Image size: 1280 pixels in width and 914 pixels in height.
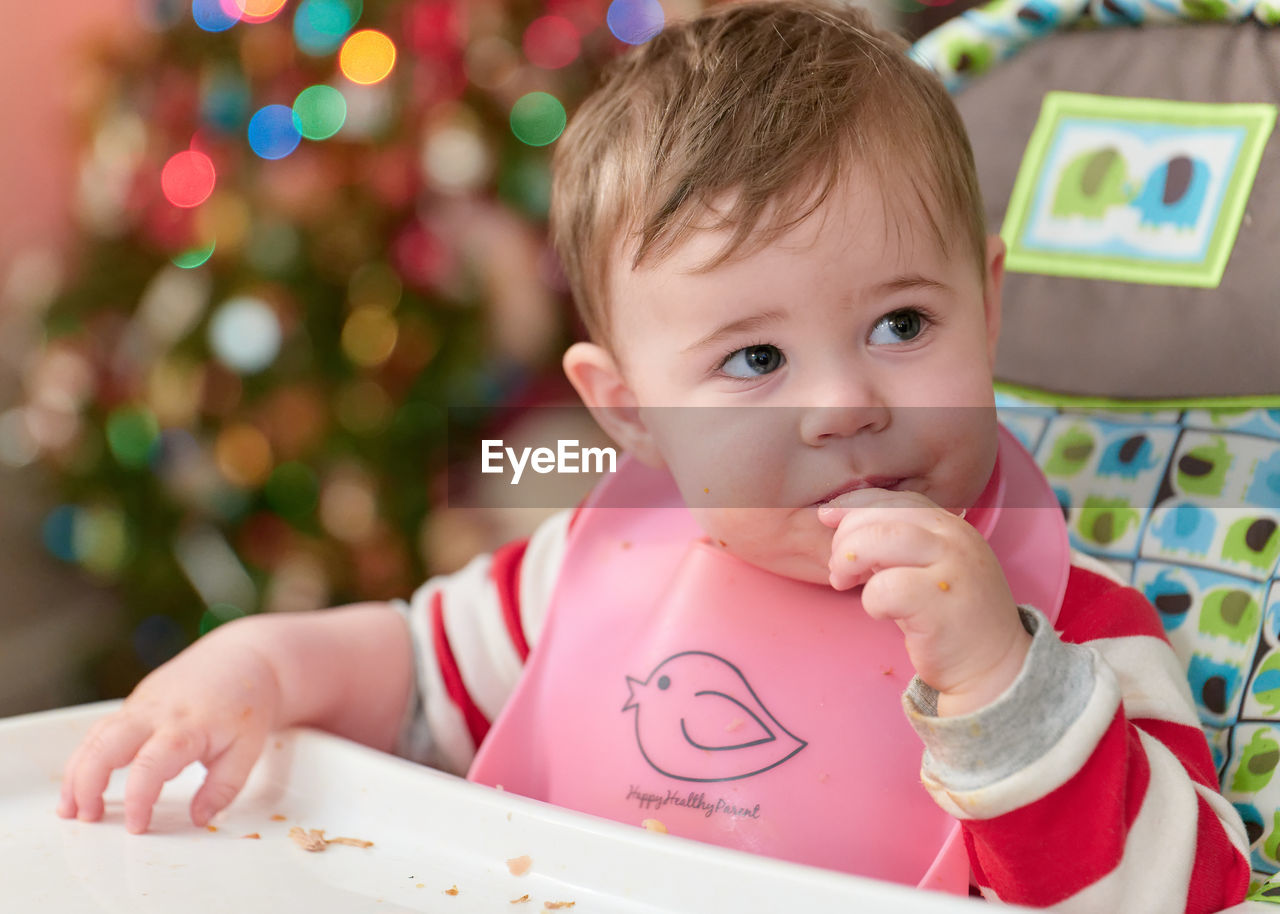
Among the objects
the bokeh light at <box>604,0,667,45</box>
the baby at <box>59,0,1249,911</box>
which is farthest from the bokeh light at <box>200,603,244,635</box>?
the baby at <box>59,0,1249,911</box>

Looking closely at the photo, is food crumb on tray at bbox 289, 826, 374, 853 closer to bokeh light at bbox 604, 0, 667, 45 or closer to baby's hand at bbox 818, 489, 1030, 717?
baby's hand at bbox 818, 489, 1030, 717

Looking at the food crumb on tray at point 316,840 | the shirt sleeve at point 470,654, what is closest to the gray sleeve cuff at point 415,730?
the shirt sleeve at point 470,654

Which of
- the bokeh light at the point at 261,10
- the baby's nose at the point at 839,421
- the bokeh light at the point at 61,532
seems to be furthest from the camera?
the bokeh light at the point at 61,532

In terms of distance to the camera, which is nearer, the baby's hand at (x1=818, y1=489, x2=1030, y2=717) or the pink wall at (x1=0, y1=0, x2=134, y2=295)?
the baby's hand at (x1=818, y1=489, x2=1030, y2=717)

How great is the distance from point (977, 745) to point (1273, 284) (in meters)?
0.48

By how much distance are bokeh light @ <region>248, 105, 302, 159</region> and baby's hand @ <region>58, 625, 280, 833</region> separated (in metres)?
1.27

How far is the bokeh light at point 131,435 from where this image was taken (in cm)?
193

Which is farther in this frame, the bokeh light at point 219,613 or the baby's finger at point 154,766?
the bokeh light at point 219,613

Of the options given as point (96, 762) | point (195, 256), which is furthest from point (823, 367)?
point (195, 256)

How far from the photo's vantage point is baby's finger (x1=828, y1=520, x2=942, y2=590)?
0.58 meters

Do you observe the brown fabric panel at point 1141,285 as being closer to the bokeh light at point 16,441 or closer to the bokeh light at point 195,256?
the bokeh light at point 195,256

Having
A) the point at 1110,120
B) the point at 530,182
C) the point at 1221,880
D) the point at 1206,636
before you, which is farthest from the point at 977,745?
the point at 530,182

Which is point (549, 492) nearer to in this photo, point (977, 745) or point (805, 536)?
point (805, 536)

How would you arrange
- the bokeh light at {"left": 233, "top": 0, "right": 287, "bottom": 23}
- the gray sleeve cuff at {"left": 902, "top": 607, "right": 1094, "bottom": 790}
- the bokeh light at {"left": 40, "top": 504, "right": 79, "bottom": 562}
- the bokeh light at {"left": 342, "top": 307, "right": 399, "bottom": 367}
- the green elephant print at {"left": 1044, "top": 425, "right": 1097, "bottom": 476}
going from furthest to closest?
1. the bokeh light at {"left": 40, "top": 504, "right": 79, "bottom": 562}
2. the bokeh light at {"left": 233, "top": 0, "right": 287, "bottom": 23}
3. the bokeh light at {"left": 342, "top": 307, "right": 399, "bottom": 367}
4. the green elephant print at {"left": 1044, "top": 425, "right": 1097, "bottom": 476}
5. the gray sleeve cuff at {"left": 902, "top": 607, "right": 1094, "bottom": 790}
